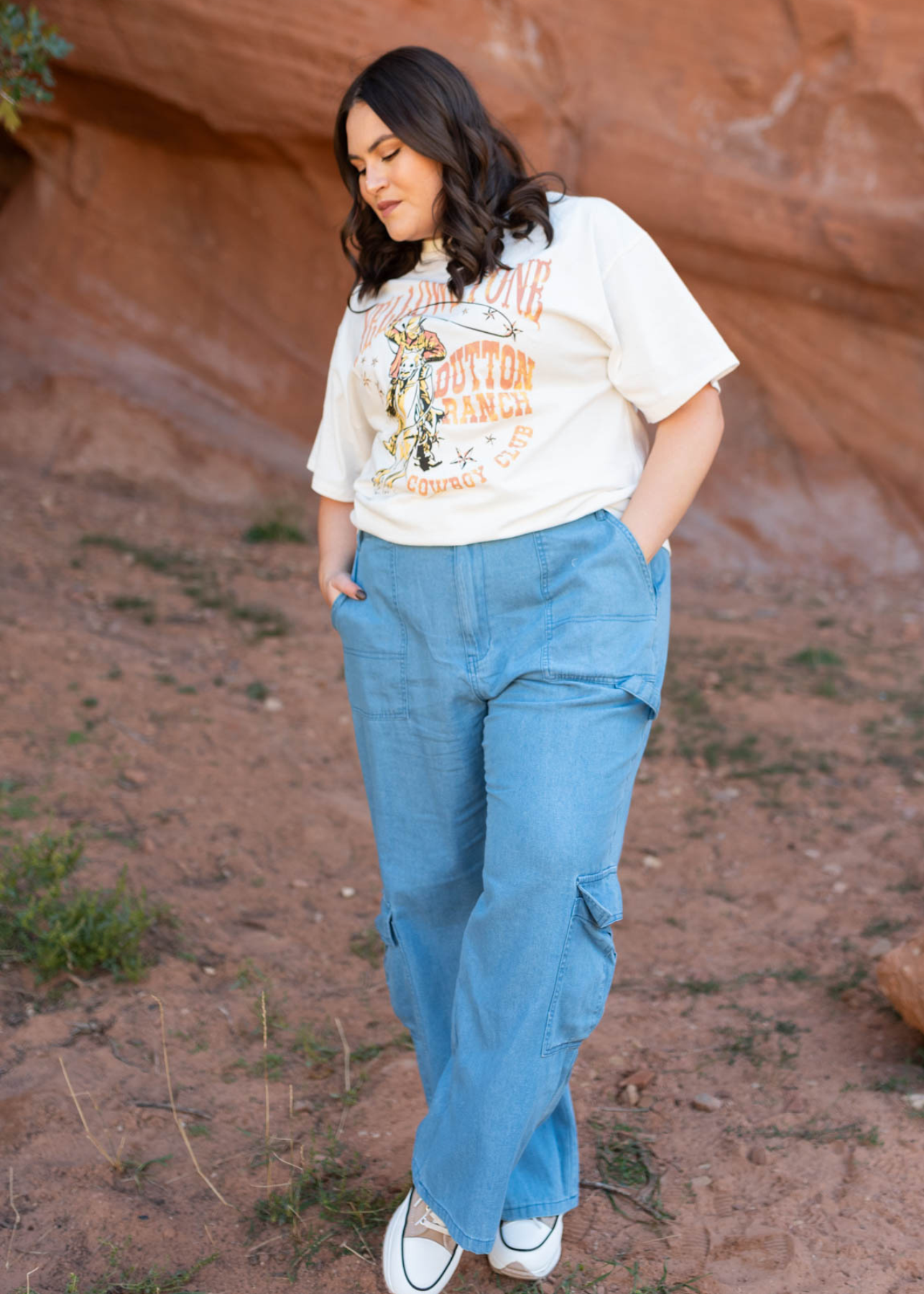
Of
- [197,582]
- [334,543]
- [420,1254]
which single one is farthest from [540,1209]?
[197,582]

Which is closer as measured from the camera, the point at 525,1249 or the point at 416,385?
the point at 416,385

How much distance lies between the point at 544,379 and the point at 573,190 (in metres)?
4.74

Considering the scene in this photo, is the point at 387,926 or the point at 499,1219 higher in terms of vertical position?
the point at 387,926

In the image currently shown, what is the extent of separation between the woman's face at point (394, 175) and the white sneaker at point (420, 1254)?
5.16 feet

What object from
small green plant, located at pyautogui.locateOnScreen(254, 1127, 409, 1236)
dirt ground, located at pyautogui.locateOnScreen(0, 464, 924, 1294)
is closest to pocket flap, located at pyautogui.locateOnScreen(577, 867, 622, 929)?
dirt ground, located at pyautogui.locateOnScreen(0, 464, 924, 1294)

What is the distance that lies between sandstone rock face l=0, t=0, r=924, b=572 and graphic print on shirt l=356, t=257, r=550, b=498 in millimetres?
4293

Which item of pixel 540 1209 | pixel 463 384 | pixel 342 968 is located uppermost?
pixel 463 384

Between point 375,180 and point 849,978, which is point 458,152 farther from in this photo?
point 849,978

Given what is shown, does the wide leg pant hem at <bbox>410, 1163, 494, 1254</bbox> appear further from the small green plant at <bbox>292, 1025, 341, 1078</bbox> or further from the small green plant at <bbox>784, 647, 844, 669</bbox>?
the small green plant at <bbox>784, 647, 844, 669</bbox>

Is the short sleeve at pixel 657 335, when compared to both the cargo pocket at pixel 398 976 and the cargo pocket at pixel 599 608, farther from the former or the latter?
the cargo pocket at pixel 398 976

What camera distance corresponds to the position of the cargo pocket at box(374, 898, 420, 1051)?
192 cm

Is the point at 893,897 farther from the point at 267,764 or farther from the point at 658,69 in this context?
the point at 658,69

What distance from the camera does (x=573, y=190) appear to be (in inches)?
239

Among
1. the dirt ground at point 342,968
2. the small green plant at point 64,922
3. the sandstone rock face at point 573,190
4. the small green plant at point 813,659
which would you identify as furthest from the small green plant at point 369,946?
the sandstone rock face at point 573,190
